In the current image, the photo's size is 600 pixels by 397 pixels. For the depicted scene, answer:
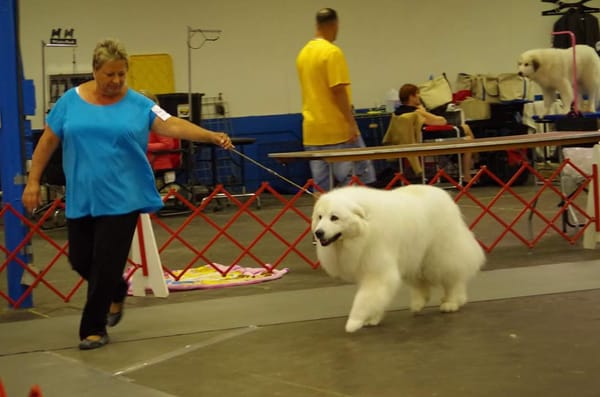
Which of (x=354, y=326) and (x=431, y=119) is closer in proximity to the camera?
(x=354, y=326)

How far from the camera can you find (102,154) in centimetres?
389

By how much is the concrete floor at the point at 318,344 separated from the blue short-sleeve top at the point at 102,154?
0.72 m

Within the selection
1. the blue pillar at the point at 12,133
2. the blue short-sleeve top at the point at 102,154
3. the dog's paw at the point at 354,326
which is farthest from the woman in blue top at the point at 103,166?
the blue pillar at the point at 12,133

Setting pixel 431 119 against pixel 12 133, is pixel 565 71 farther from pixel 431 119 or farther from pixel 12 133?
pixel 12 133

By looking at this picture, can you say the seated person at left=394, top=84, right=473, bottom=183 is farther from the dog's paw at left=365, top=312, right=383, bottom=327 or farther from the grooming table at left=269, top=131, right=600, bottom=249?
the dog's paw at left=365, top=312, right=383, bottom=327

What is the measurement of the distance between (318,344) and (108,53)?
5.42ft

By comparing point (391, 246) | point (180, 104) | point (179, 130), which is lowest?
point (391, 246)

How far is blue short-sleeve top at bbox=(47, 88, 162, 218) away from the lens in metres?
3.88

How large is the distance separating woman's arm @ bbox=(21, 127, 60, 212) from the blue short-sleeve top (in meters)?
0.05

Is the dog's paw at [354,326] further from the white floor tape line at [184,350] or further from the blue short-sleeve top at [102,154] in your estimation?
the blue short-sleeve top at [102,154]

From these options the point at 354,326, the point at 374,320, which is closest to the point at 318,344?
the point at 354,326

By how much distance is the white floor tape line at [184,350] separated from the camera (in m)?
3.65

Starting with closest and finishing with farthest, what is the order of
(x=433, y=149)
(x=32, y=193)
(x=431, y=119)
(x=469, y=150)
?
(x=32, y=193) < (x=433, y=149) < (x=469, y=150) < (x=431, y=119)

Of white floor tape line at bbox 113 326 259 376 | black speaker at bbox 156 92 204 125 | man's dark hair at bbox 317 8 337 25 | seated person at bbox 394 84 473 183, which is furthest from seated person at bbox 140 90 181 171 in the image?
white floor tape line at bbox 113 326 259 376
